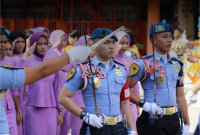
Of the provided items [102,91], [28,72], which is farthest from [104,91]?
[28,72]

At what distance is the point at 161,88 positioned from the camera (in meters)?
4.07

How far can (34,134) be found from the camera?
4.84 metres

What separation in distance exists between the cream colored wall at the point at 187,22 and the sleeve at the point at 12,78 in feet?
56.3

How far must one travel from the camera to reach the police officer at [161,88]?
3.96 meters

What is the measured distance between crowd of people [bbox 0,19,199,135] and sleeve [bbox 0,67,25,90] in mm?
32

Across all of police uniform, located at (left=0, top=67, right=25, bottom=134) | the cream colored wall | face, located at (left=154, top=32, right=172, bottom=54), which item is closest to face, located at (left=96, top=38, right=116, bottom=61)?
face, located at (left=154, top=32, right=172, bottom=54)

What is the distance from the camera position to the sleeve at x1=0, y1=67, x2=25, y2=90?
227 cm

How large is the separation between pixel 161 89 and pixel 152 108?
0.29 meters

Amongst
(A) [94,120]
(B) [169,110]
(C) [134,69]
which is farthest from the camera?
(C) [134,69]

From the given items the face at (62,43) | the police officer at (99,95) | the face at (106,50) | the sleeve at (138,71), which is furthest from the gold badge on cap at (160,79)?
the face at (62,43)

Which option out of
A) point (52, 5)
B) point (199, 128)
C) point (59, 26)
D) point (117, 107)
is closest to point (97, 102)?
point (117, 107)

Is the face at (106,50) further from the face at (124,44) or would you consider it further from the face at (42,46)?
the face at (124,44)

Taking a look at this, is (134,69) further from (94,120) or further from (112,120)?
(94,120)

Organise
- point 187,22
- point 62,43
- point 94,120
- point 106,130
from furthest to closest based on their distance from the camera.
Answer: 1. point 187,22
2. point 62,43
3. point 106,130
4. point 94,120
